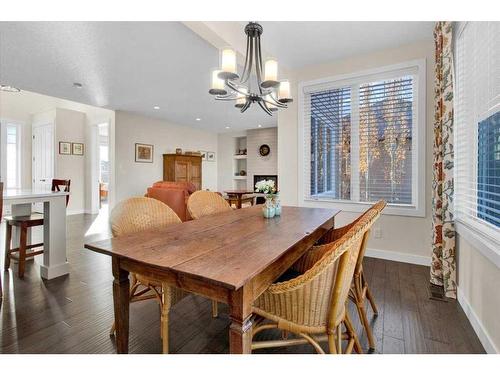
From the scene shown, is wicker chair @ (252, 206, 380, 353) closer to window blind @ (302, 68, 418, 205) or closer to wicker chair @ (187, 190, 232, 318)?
wicker chair @ (187, 190, 232, 318)

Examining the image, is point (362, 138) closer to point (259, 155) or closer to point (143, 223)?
point (143, 223)

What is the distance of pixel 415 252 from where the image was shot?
308 cm

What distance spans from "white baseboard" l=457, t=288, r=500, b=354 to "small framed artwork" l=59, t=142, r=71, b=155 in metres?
7.83

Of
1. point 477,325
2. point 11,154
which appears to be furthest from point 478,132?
point 11,154

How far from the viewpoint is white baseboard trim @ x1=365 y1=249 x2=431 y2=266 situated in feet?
9.91

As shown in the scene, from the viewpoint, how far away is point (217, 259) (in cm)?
111

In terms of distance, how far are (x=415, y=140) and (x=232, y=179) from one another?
263 inches

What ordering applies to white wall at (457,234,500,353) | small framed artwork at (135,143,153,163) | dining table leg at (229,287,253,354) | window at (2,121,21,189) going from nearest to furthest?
dining table leg at (229,287,253,354) < white wall at (457,234,500,353) < window at (2,121,21,189) < small framed artwork at (135,143,153,163)

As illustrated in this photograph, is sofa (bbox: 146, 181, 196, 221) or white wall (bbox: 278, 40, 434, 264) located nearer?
white wall (bbox: 278, 40, 434, 264)

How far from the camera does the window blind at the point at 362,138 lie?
10.3 ft

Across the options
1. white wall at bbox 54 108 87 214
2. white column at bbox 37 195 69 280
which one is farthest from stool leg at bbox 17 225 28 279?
white wall at bbox 54 108 87 214

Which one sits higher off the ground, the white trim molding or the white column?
the white column

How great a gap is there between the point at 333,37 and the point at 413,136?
1451mm
